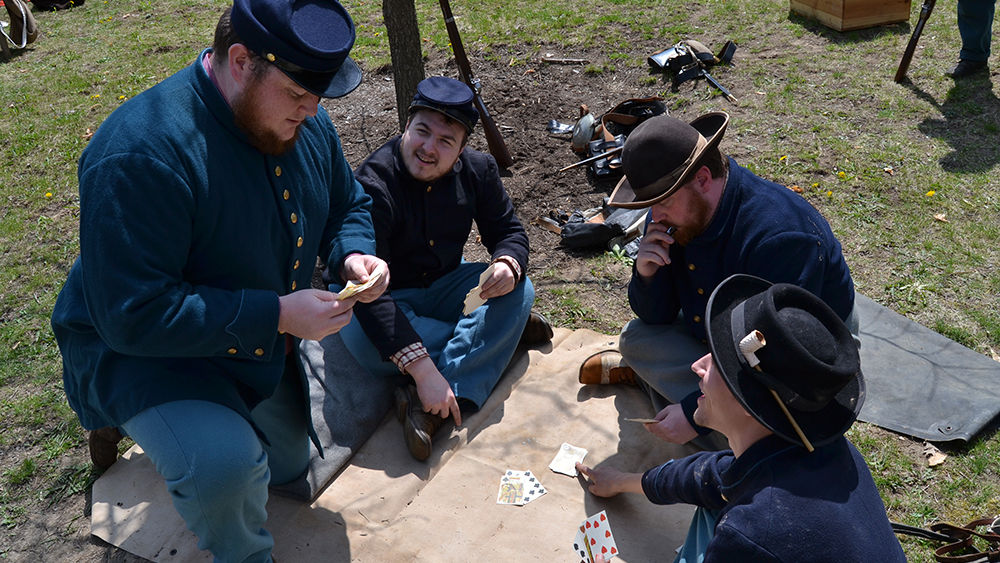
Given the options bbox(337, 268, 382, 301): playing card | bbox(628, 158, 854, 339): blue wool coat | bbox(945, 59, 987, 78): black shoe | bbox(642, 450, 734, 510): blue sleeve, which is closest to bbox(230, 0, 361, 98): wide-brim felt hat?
bbox(337, 268, 382, 301): playing card

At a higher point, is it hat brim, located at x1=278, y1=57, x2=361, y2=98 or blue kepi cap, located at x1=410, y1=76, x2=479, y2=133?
hat brim, located at x1=278, y1=57, x2=361, y2=98

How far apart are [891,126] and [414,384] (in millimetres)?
4481

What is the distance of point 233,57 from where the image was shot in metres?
2.56

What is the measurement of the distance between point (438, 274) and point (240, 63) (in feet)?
5.89

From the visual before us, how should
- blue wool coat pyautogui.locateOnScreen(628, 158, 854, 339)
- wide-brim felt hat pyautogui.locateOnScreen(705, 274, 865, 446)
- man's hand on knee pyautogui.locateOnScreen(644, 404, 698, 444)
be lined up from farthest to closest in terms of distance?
man's hand on knee pyautogui.locateOnScreen(644, 404, 698, 444)
blue wool coat pyautogui.locateOnScreen(628, 158, 854, 339)
wide-brim felt hat pyautogui.locateOnScreen(705, 274, 865, 446)

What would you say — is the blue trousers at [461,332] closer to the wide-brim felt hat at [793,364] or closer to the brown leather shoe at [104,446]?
the brown leather shoe at [104,446]

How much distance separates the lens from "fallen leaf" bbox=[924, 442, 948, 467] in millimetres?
3375

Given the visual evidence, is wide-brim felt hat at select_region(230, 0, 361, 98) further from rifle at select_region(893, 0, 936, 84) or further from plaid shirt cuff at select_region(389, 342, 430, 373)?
rifle at select_region(893, 0, 936, 84)

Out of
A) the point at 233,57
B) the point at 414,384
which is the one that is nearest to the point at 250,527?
the point at 414,384

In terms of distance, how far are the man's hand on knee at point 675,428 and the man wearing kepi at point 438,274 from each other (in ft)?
3.05

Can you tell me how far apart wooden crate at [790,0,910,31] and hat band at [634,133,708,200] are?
18.0ft

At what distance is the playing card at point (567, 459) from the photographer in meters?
3.48

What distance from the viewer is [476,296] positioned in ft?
12.8

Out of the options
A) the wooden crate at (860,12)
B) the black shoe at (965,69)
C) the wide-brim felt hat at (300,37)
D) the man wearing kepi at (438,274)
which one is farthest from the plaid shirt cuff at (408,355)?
the wooden crate at (860,12)
